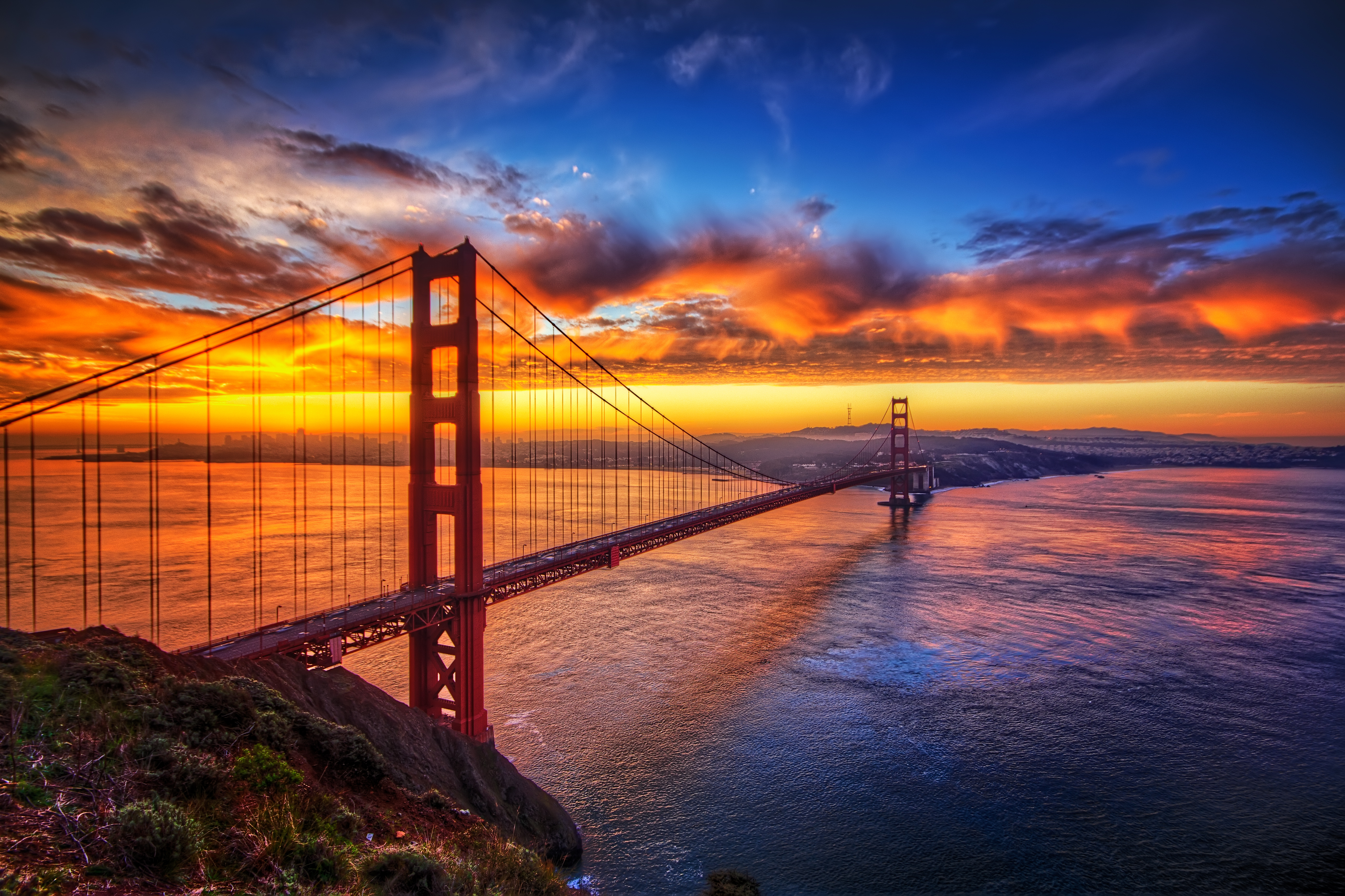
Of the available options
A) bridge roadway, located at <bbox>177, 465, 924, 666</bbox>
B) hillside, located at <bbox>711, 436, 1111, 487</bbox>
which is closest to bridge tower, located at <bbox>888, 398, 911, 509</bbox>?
hillside, located at <bbox>711, 436, 1111, 487</bbox>

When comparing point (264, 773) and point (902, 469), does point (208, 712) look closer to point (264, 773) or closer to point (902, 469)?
point (264, 773)

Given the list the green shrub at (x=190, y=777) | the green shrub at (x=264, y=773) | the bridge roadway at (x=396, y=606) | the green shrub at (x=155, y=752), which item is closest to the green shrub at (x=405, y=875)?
the green shrub at (x=264, y=773)

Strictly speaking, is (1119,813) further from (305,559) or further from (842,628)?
(305,559)

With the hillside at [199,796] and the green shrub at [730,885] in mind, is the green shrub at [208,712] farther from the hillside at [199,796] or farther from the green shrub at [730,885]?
the green shrub at [730,885]

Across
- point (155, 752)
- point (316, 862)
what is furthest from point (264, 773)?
point (316, 862)

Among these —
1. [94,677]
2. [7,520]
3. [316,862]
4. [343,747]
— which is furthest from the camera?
[7,520]

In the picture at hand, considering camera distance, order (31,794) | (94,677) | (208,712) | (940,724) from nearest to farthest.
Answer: (31,794) → (94,677) → (208,712) → (940,724)
